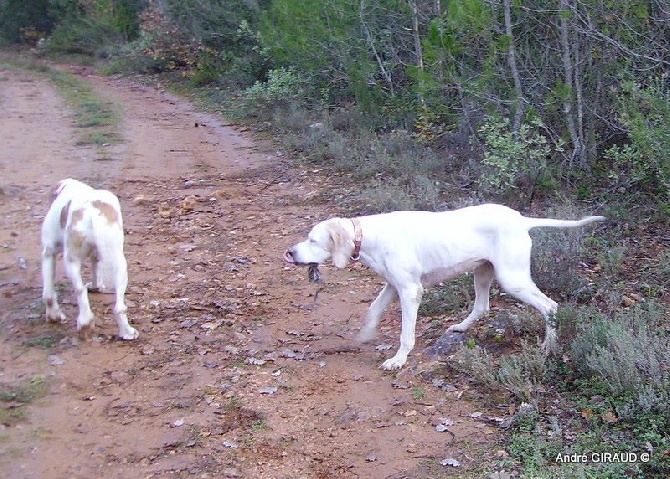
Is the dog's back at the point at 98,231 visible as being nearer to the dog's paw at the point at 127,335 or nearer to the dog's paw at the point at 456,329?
the dog's paw at the point at 127,335

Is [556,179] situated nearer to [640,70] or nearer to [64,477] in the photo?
[640,70]

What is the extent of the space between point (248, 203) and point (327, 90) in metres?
5.24

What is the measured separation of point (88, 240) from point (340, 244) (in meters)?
1.96

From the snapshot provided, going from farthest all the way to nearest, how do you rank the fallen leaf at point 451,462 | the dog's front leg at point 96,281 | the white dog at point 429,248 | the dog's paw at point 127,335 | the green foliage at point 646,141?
the green foliage at point 646,141
the dog's front leg at point 96,281
the dog's paw at point 127,335
the white dog at point 429,248
the fallen leaf at point 451,462

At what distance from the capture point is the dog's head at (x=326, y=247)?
5527 millimetres

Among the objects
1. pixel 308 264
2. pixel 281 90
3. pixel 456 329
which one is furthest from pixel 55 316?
pixel 281 90

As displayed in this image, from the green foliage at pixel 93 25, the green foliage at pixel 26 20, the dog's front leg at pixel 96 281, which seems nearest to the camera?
the dog's front leg at pixel 96 281

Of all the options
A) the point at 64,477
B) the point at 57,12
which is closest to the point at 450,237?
the point at 64,477

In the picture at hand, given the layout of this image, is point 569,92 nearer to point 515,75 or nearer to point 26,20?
point 515,75

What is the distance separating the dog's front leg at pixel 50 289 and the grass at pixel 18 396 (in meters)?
0.87

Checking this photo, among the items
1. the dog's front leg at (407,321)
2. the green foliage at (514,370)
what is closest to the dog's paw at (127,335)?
the dog's front leg at (407,321)

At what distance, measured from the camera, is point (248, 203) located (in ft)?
33.3

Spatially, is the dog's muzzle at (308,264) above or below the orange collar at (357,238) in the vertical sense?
below

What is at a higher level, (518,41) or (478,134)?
(518,41)
